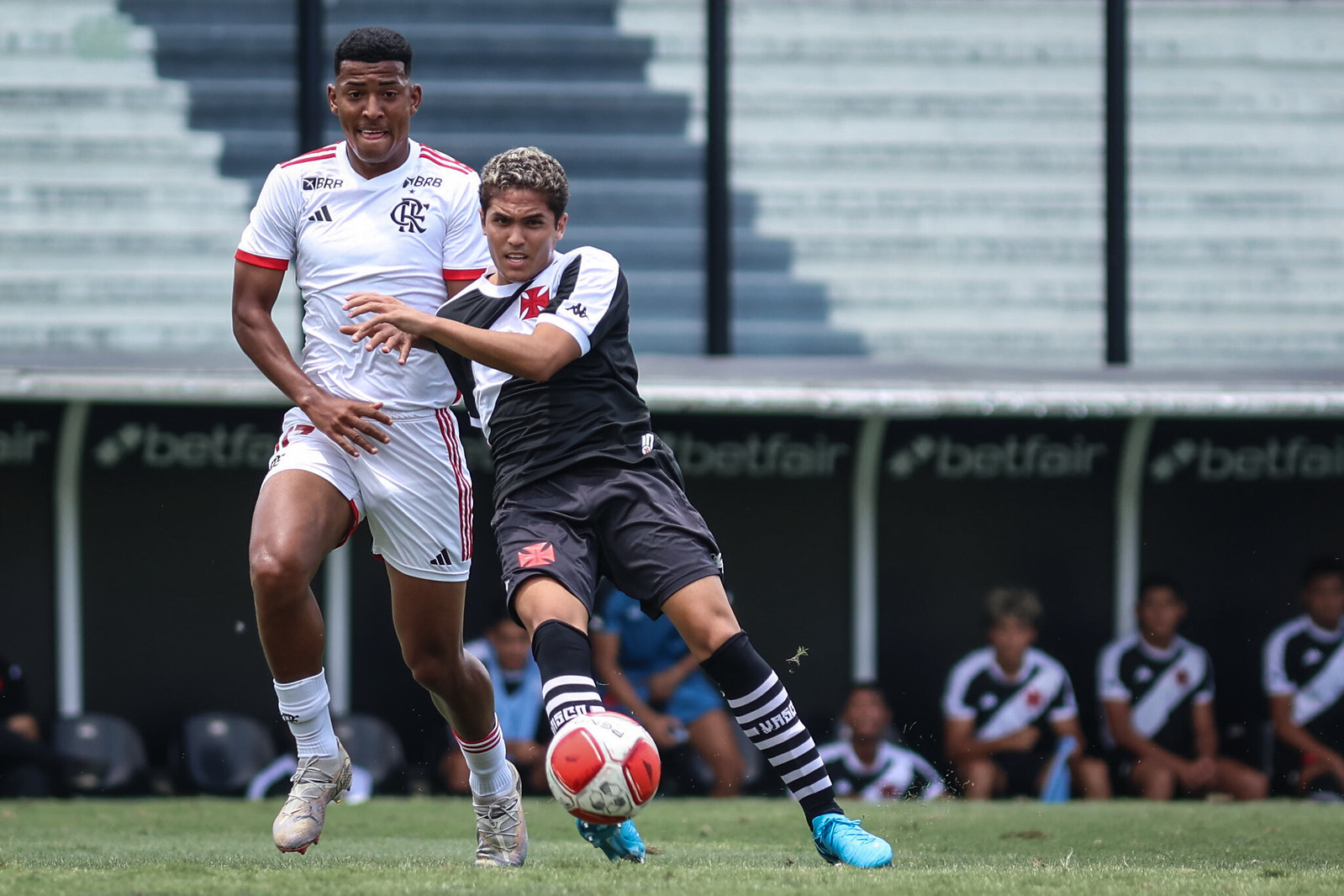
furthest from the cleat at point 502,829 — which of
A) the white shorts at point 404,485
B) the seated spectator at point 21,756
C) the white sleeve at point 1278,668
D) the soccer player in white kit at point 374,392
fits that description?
the white sleeve at point 1278,668

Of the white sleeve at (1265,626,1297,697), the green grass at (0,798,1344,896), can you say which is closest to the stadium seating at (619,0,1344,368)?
the white sleeve at (1265,626,1297,697)

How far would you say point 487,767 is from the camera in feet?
17.1

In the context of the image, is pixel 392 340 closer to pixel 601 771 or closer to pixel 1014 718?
pixel 601 771

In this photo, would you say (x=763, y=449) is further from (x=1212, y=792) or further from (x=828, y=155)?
(x=1212, y=792)

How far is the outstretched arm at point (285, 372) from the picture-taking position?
487cm

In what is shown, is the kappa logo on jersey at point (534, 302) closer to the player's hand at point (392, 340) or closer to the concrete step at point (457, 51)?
the player's hand at point (392, 340)

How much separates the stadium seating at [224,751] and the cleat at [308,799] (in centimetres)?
420

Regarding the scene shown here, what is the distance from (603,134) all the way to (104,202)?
281 cm

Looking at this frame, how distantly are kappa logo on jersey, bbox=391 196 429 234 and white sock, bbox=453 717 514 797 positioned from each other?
60.4 inches

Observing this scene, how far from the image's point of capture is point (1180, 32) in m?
9.93

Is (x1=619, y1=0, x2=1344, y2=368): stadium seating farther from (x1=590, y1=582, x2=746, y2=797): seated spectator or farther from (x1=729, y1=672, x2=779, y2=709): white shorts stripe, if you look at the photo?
(x1=729, y1=672, x2=779, y2=709): white shorts stripe

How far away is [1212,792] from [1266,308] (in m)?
2.88

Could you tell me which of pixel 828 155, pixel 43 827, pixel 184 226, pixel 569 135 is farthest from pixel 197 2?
pixel 43 827

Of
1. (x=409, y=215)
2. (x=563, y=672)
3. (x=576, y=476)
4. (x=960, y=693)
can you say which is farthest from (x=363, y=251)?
(x=960, y=693)
